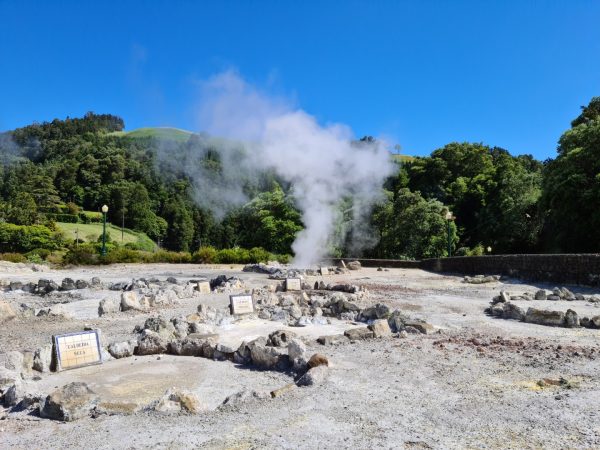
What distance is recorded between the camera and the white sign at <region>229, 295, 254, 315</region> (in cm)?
983

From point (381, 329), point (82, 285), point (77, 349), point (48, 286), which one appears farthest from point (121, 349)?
point (82, 285)

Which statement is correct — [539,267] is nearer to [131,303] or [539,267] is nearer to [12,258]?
[131,303]

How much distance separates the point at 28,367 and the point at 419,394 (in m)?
4.65

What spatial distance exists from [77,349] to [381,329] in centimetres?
427

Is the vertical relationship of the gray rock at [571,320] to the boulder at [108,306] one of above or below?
above

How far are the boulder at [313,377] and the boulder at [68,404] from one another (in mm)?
2049

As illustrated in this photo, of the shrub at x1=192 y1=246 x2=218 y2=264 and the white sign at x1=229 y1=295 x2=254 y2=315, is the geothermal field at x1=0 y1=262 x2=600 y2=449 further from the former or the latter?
the shrub at x1=192 y1=246 x2=218 y2=264

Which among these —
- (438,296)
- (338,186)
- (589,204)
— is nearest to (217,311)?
(438,296)

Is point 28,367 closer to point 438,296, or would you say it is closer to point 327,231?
point 438,296

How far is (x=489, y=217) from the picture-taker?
3775 cm

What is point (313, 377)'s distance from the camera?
17.2ft

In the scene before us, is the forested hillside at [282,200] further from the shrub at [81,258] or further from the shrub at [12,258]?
the shrub at [81,258]

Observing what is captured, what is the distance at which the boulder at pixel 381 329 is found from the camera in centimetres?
742

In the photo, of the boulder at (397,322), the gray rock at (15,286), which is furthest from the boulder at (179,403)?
the gray rock at (15,286)
